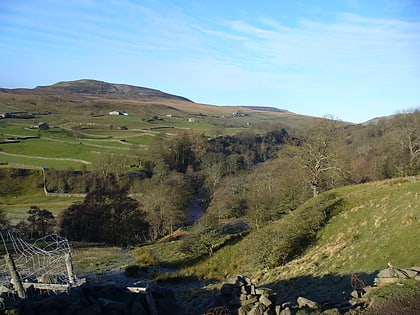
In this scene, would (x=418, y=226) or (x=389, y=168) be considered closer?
(x=418, y=226)

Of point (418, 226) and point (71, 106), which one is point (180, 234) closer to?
point (418, 226)

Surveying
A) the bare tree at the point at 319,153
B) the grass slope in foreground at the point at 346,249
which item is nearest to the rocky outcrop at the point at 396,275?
the grass slope in foreground at the point at 346,249

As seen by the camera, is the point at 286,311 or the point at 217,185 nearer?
the point at 286,311

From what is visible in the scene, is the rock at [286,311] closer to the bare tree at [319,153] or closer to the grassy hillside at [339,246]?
the grassy hillside at [339,246]

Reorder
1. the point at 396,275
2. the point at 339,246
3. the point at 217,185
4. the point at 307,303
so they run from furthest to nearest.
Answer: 1. the point at 217,185
2. the point at 339,246
3. the point at 396,275
4. the point at 307,303

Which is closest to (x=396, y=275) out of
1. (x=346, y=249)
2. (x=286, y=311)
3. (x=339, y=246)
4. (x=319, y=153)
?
(x=286, y=311)

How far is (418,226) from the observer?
1820cm

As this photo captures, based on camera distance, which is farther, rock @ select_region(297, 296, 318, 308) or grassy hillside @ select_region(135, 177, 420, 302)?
grassy hillside @ select_region(135, 177, 420, 302)

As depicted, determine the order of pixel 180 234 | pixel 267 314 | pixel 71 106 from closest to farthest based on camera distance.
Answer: pixel 267 314 < pixel 180 234 < pixel 71 106

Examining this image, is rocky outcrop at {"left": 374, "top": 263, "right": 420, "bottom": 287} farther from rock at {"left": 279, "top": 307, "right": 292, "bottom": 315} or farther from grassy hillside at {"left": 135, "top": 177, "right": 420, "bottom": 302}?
rock at {"left": 279, "top": 307, "right": 292, "bottom": 315}

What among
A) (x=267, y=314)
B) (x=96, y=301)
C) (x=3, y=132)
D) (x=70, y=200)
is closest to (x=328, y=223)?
(x=267, y=314)

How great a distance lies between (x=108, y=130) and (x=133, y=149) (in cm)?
3218

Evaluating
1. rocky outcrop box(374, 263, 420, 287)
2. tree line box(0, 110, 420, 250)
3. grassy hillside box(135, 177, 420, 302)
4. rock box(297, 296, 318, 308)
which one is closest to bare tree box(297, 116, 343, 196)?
tree line box(0, 110, 420, 250)

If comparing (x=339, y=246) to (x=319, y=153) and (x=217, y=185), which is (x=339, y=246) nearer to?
(x=319, y=153)
